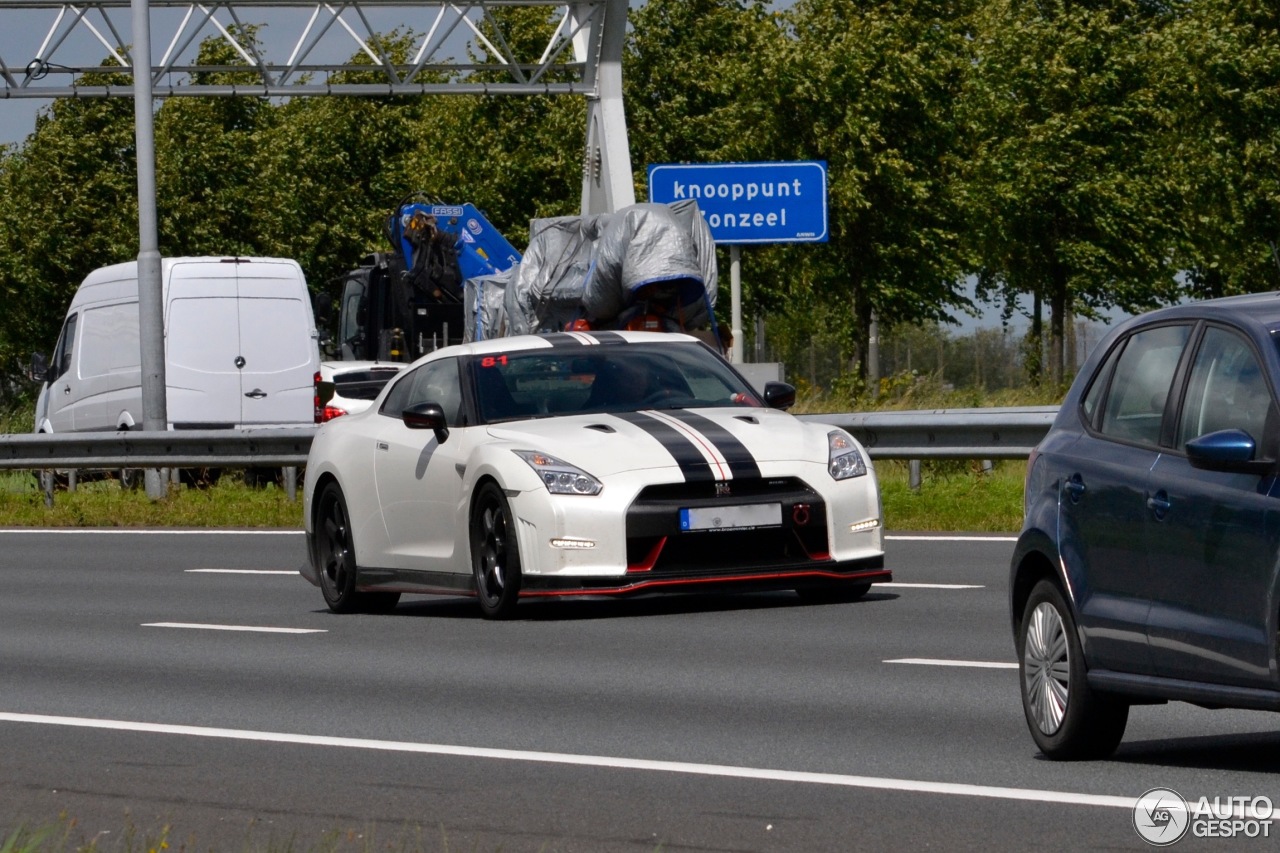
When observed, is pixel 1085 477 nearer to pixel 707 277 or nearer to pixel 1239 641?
pixel 1239 641

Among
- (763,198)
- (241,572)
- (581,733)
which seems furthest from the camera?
(763,198)

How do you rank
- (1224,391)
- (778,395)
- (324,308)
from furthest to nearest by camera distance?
(324,308) → (778,395) → (1224,391)

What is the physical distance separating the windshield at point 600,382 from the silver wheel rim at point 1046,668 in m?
5.63

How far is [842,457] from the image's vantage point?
12820 mm

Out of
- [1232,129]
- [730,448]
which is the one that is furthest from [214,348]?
[1232,129]

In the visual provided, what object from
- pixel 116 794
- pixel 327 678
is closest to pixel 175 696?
pixel 327 678

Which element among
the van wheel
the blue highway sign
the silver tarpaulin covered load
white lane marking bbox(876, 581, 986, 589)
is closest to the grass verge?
the van wheel

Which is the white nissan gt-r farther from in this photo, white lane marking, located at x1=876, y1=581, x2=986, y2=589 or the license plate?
white lane marking, located at x1=876, y1=581, x2=986, y2=589

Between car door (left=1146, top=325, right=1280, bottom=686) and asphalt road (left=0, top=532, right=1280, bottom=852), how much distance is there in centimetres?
41

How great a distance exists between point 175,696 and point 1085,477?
4.29 m

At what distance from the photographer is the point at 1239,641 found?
6.71 m

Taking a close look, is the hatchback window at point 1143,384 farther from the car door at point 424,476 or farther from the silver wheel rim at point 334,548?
the silver wheel rim at point 334,548

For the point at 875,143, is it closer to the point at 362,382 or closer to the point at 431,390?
the point at 362,382

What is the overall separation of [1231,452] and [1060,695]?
1333 mm
